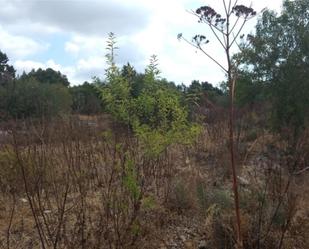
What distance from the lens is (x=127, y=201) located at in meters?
4.61

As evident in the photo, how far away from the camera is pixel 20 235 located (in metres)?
4.67

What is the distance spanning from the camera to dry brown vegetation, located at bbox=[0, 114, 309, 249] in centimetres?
430

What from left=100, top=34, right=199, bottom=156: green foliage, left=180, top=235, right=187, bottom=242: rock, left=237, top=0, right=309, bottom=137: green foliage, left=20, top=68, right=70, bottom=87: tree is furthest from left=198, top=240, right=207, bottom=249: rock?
left=20, top=68, right=70, bottom=87: tree

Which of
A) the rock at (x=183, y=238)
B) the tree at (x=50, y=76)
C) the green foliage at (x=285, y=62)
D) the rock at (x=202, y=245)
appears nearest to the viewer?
the rock at (x=202, y=245)

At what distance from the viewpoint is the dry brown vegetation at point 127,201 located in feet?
14.1

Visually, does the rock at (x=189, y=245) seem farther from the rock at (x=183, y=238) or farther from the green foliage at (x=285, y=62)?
the green foliage at (x=285, y=62)

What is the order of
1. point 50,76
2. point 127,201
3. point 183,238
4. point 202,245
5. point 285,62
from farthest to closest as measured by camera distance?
1. point 50,76
2. point 285,62
3. point 183,238
4. point 202,245
5. point 127,201

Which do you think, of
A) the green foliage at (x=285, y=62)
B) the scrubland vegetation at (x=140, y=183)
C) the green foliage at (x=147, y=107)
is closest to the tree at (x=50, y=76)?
the green foliage at (x=285, y=62)

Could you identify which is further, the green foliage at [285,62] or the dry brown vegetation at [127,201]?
the green foliage at [285,62]

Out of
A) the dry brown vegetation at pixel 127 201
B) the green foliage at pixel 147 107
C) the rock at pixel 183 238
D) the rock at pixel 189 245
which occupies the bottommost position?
the rock at pixel 189 245

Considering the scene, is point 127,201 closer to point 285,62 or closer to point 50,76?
point 285,62

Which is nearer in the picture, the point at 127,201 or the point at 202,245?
the point at 127,201

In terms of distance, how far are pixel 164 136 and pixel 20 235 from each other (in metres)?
1.99

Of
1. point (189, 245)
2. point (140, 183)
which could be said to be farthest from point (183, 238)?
point (140, 183)
